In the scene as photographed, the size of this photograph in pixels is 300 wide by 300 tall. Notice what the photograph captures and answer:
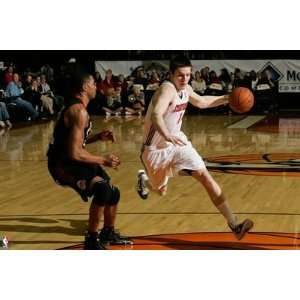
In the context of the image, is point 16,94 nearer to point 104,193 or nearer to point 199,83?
point 199,83

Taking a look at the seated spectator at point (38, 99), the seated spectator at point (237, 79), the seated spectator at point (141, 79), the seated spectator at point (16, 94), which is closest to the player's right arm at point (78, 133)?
the seated spectator at point (141, 79)

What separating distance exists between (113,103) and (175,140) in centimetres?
713

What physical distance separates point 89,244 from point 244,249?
136 cm

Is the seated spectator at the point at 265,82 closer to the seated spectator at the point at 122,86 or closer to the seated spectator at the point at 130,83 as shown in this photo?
the seated spectator at the point at 130,83

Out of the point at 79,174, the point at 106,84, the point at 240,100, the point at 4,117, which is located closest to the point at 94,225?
the point at 79,174

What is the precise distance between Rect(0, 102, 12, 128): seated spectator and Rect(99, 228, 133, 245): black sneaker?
7811 mm

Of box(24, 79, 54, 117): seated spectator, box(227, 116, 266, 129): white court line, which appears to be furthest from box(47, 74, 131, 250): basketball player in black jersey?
box(227, 116, 266, 129): white court line

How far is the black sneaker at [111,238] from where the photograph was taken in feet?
21.5

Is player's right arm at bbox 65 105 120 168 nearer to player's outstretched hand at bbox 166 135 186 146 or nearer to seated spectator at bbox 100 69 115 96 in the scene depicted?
player's outstretched hand at bbox 166 135 186 146

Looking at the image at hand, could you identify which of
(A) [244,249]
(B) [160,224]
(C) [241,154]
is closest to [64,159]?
(B) [160,224]

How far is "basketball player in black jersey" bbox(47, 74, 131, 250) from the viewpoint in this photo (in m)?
6.21

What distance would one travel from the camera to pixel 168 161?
21.8 ft

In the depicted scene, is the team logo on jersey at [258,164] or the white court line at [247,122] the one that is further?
the white court line at [247,122]

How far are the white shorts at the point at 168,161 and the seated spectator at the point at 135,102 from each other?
5.07 meters
